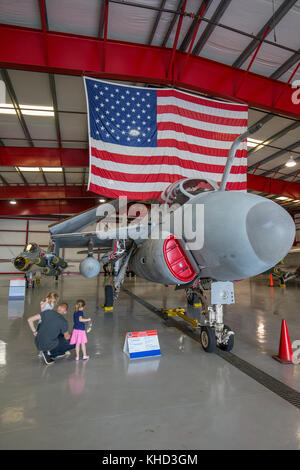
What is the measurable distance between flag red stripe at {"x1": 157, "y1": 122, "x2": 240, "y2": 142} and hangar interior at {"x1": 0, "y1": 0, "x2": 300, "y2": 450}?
1103 millimetres

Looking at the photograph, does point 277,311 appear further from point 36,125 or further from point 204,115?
point 36,125

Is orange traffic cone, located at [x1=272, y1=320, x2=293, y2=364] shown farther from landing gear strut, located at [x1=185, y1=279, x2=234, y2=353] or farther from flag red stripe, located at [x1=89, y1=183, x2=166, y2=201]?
flag red stripe, located at [x1=89, y1=183, x2=166, y2=201]

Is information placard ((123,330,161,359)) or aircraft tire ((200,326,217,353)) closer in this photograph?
information placard ((123,330,161,359))

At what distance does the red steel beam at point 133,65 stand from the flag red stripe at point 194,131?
1109 mm

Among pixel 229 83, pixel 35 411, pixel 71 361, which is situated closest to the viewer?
pixel 35 411

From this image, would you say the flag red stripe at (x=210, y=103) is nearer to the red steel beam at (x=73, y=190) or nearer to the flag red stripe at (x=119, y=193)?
the flag red stripe at (x=119, y=193)

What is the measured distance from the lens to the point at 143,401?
2.78 metres

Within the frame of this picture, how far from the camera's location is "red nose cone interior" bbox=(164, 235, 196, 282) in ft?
12.5

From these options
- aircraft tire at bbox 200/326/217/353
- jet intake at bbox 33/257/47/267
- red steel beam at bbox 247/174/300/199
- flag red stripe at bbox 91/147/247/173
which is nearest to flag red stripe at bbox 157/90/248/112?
flag red stripe at bbox 91/147/247/173

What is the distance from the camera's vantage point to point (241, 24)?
674 centimetres

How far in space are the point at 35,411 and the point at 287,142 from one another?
577 inches

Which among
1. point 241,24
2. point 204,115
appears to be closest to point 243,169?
point 204,115

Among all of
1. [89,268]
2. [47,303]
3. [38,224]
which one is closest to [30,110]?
[89,268]

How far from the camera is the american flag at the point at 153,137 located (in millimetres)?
7605
